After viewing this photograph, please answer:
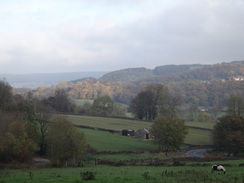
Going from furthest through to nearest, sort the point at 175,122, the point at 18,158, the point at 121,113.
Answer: the point at 121,113, the point at 175,122, the point at 18,158

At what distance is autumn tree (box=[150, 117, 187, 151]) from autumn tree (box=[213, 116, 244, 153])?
23.2 ft

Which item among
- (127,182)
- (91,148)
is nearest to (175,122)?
(91,148)

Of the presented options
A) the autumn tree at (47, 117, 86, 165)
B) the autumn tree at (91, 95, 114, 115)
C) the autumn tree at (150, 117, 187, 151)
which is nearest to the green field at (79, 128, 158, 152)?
the autumn tree at (150, 117, 187, 151)

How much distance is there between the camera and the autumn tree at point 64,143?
40.2 metres

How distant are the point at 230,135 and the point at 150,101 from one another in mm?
44780

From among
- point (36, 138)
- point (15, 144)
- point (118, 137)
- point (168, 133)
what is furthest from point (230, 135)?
point (15, 144)

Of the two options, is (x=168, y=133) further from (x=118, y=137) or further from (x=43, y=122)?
(x=43, y=122)

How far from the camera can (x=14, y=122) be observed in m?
44.3

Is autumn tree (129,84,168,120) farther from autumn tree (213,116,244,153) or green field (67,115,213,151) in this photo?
autumn tree (213,116,244,153)

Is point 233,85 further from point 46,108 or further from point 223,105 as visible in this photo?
point 46,108

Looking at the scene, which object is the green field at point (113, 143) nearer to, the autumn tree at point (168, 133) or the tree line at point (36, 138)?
the autumn tree at point (168, 133)

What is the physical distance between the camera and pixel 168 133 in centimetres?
6412

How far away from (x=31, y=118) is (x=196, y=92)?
450ft

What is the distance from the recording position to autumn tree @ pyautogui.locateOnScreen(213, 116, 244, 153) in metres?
59.1
